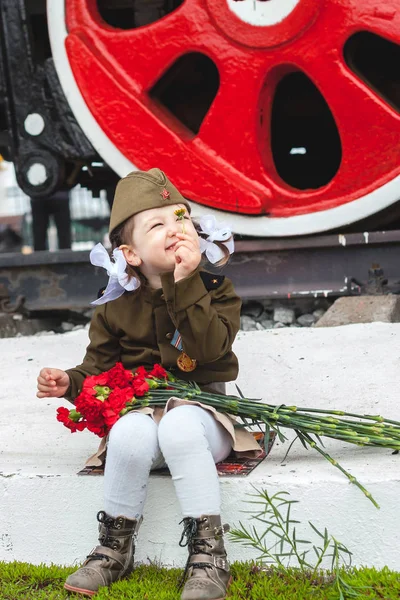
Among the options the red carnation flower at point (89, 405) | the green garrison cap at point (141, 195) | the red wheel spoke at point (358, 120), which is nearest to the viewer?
the red carnation flower at point (89, 405)

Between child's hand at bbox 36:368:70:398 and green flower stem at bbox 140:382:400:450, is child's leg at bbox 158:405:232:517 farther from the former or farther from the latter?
child's hand at bbox 36:368:70:398

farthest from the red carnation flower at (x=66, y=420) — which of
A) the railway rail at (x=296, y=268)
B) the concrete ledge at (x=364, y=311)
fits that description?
the railway rail at (x=296, y=268)

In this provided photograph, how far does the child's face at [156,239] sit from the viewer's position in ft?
6.08

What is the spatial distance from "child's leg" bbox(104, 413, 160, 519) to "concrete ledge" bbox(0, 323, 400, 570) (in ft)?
0.31

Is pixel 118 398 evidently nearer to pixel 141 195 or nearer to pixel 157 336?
pixel 157 336

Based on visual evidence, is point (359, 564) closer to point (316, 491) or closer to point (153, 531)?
point (316, 491)

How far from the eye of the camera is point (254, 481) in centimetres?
174

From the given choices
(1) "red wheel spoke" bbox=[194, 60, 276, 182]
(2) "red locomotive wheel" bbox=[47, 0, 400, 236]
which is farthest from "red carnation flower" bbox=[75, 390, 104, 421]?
(1) "red wheel spoke" bbox=[194, 60, 276, 182]

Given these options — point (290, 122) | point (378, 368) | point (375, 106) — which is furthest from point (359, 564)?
point (290, 122)

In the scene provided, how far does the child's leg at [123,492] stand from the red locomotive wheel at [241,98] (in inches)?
70.2

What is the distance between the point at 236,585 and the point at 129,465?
1.04 feet

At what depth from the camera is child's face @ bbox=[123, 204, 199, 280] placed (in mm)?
1854

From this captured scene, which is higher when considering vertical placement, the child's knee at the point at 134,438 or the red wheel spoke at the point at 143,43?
the red wheel spoke at the point at 143,43

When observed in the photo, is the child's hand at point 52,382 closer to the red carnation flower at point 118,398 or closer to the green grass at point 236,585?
the red carnation flower at point 118,398
